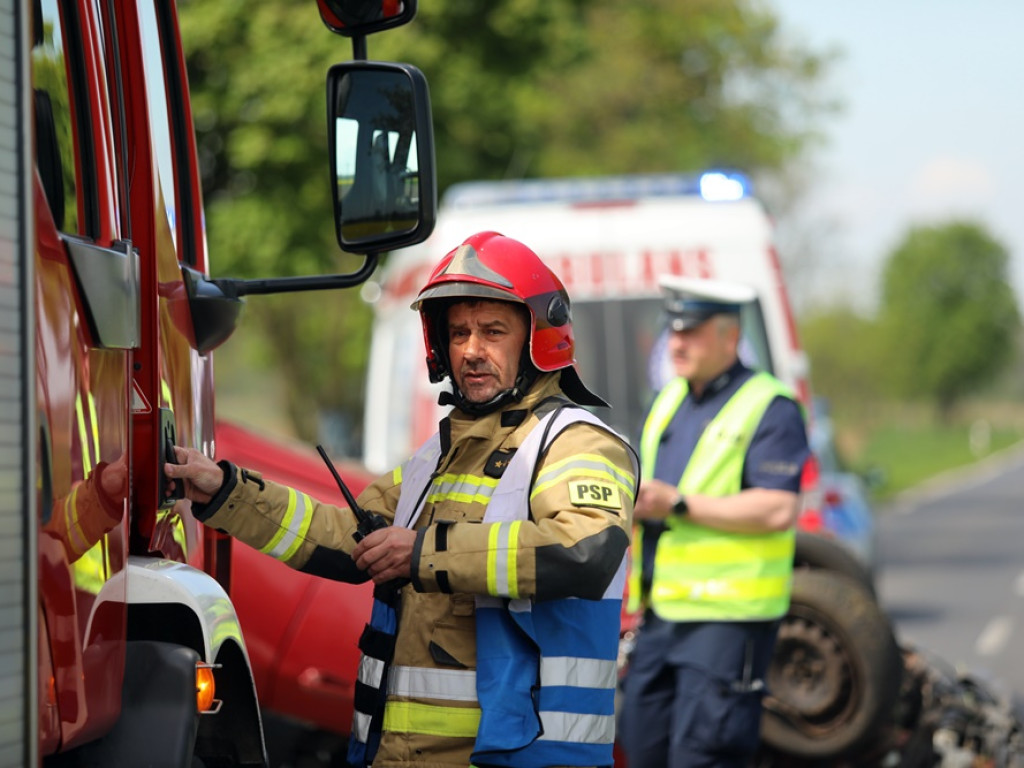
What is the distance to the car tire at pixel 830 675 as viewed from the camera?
249 inches

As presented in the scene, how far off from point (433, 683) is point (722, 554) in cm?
228

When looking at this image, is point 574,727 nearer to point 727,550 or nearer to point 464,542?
point 464,542

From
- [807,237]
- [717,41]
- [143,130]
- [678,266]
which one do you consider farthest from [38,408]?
[807,237]

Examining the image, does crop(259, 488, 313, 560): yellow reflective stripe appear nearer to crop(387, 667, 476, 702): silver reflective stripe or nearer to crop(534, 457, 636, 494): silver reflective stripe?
crop(387, 667, 476, 702): silver reflective stripe

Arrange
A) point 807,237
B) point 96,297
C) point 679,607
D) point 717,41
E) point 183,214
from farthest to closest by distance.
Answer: point 807,237 → point 717,41 → point 679,607 → point 183,214 → point 96,297

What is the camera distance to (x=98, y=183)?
273 centimetres

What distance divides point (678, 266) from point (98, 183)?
6001 mm

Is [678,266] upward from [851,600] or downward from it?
upward

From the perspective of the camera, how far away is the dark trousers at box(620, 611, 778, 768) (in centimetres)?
523

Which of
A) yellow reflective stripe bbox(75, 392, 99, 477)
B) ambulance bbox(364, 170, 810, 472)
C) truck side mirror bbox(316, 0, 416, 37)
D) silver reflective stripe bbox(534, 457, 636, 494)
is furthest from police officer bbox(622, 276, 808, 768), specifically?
yellow reflective stripe bbox(75, 392, 99, 477)

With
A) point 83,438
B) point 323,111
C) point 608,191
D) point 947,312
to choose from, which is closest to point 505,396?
point 83,438

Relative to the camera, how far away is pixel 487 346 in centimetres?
341

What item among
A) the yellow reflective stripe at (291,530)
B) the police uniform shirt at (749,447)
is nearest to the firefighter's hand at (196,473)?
the yellow reflective stripe at (291,530)

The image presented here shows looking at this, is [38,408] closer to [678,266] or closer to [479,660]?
[479,660]
